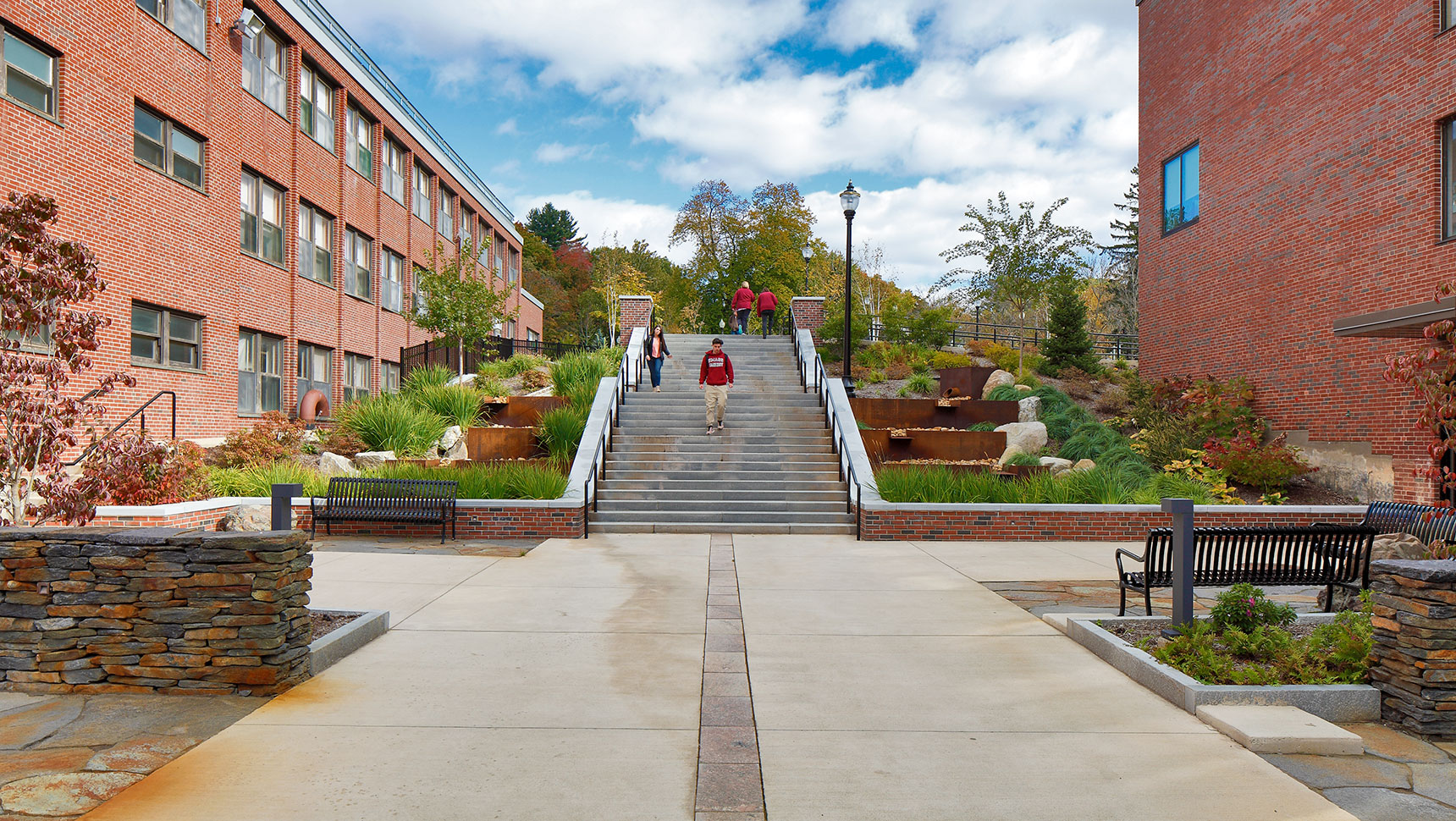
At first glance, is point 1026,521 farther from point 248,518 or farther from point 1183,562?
point 248,518

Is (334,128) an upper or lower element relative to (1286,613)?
upper

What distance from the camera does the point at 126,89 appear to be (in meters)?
15.1

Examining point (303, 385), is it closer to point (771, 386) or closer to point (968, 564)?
point (771, 386)

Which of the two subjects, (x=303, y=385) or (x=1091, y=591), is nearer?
(x=1091, y=591)

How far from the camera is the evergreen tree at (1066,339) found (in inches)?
913

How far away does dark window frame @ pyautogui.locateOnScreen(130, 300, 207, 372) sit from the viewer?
15492 millimetres

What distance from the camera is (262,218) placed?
20.1 m

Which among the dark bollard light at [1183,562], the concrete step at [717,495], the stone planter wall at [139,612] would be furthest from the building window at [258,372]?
the dark bollard light at [1183,562]

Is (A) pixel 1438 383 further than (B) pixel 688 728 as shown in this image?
Yes

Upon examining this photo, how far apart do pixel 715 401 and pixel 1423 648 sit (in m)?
12.7

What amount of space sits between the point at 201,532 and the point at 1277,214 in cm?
1866

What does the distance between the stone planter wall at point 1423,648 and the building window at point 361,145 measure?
86.4 feet

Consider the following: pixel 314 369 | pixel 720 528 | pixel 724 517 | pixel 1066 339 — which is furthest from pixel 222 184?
pixel 1066 339

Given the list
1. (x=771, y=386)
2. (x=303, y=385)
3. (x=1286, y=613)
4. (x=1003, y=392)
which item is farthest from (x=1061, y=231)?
(x=303, y=385)
